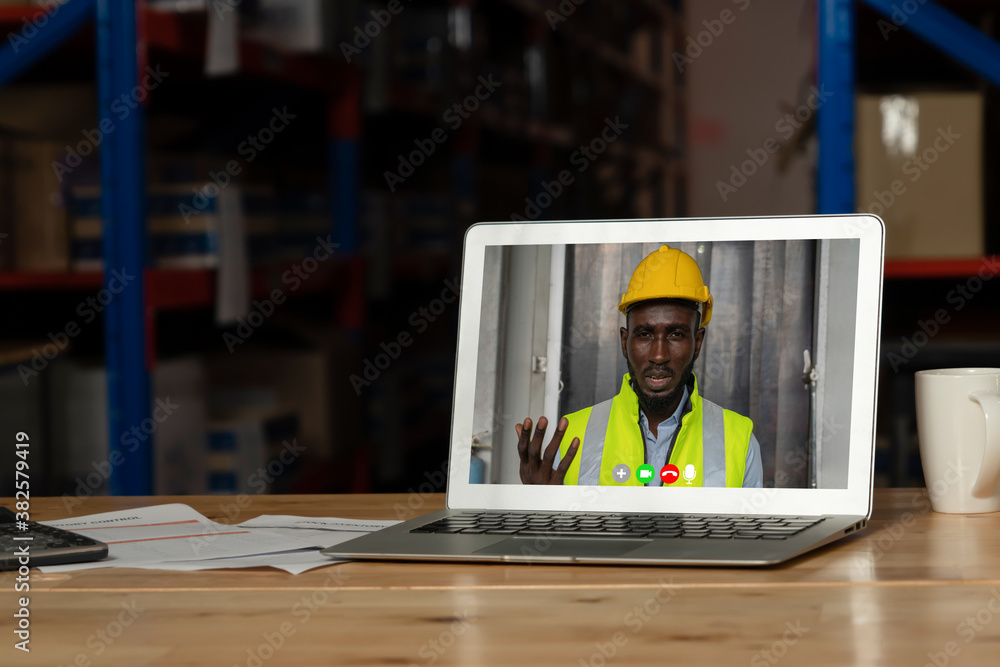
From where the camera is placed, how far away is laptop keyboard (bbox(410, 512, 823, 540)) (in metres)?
0.62

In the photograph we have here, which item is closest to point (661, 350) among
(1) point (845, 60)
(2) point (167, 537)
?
(2) point (167, 537)

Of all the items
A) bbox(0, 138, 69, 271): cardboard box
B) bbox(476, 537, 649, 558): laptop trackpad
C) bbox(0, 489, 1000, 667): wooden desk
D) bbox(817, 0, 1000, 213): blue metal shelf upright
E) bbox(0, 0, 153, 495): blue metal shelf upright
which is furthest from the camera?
bbox(0, 138, 69, 271): cardboard box

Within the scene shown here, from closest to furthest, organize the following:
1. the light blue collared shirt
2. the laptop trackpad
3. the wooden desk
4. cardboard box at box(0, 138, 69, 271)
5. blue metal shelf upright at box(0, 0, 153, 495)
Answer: the wooden desk
the laptop trackpad
the light blue collared shirt
blue metal shelf upright at box(0, 0, 153, 495)
cardboard box at box(0, 138, 69, 271)

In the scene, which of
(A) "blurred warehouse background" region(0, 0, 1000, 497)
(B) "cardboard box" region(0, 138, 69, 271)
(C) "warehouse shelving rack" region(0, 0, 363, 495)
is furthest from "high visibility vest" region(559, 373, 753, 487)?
(B) "cardboard box" region(0, 138, 69, 271)

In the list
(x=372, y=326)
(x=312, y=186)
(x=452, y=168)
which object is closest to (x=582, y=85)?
(x=452, y=168)

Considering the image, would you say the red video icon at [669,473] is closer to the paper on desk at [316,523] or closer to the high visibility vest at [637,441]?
the high visibility vest at [637,441]

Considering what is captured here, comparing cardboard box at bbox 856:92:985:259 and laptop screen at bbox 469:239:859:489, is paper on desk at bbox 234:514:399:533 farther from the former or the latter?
cardboard box at bbox 856:92:985:259

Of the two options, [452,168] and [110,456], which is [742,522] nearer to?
[110,456]

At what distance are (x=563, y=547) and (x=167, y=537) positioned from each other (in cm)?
28

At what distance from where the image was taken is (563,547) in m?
0.60

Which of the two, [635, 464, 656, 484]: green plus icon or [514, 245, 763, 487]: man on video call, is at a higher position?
[514, 245, 763, 487]: man on video call

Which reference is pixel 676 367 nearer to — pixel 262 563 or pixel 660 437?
pixel 660 437

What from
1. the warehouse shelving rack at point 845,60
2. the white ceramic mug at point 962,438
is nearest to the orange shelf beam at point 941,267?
the warehouse shelving rack at point 845,60

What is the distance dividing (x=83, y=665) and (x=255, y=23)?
1.68 m
